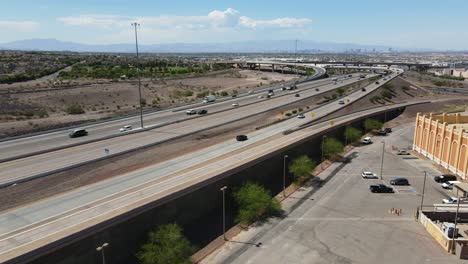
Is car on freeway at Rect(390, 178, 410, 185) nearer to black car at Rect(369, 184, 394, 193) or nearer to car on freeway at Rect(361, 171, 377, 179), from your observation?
car on freeway at Rect(361, 171, 377, 179)

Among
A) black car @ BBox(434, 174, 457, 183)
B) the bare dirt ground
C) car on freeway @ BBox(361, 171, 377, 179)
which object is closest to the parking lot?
car on freeway @ BBox(361, 171, 377, 179)

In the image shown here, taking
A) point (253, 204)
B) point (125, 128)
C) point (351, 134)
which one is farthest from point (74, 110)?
point (253, 204)

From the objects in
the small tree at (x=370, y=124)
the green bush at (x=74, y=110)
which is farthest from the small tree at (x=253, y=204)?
the green bush at (x=74, y=110)

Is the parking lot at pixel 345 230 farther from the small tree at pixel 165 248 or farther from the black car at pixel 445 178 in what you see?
the small tree at pixel 165 248

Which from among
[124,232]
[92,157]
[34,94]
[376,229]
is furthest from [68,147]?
[34,94]

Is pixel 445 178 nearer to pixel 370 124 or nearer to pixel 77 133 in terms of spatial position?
pixel 370 124
